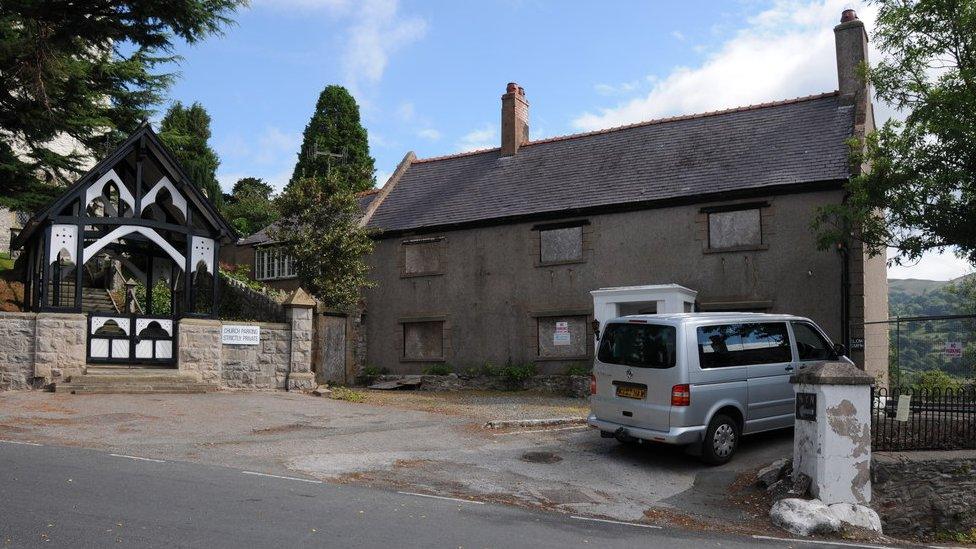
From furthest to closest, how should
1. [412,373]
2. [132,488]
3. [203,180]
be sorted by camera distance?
[203,180]
[412,373]
[132,488]

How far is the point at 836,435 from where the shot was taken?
916 centimetres

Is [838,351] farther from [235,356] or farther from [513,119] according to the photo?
[513,119]

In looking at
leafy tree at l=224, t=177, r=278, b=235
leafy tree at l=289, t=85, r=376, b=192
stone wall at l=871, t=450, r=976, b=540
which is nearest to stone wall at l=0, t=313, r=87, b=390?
stone wall at l=871, t=450, r=976, b=540

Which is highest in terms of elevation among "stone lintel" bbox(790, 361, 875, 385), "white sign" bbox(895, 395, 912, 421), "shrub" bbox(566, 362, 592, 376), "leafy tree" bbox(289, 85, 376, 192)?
"leafy tree" bbox(289, 85, 376, 192)

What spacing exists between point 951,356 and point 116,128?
25.9 meters

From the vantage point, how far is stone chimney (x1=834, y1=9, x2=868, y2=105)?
2122cm

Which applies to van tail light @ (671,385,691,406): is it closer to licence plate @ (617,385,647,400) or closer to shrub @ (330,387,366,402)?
licence plate @ (617,385,647,400)

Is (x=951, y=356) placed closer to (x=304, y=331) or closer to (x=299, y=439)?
(x=299, y=439)

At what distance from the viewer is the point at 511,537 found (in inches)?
278

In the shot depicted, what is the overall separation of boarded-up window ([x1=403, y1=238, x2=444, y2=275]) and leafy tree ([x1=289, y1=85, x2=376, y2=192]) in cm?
2413

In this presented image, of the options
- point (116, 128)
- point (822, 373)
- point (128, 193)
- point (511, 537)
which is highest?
point (116, 128)

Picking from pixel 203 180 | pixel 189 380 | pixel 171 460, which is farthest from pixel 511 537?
pixel 203 180

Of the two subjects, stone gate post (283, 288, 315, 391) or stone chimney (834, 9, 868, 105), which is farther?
stone chimney (834, 9, 868, 105)

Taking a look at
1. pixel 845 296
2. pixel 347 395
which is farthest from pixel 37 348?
pixel 845 296
